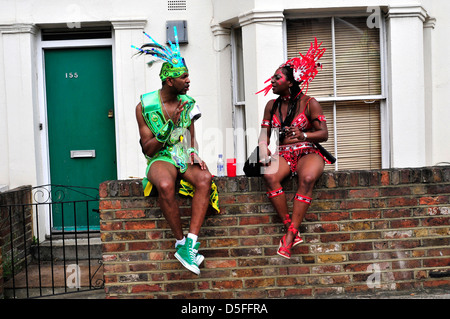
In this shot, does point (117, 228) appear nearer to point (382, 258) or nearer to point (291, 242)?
point (291, 242)

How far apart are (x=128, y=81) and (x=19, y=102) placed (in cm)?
140

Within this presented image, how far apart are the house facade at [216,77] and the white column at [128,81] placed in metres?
0.01

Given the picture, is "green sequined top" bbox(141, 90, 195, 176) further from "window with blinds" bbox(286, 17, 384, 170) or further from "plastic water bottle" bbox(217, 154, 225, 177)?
"window with blinds" bbox(286, 17, 384, 170)

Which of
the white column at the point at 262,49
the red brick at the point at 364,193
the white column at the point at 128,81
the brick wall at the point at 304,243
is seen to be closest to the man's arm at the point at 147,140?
the brick wall at the point at 304,243

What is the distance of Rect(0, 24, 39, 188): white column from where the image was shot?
7.43 m

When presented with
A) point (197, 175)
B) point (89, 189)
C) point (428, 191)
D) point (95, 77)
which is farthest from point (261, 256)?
point (95, 77)

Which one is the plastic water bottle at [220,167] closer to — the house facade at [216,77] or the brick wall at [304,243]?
the house facade at [216,77]

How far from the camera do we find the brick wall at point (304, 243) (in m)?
5.13

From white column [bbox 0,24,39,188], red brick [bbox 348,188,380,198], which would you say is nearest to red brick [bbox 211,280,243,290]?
red brick [bbox 348,188,380,198]

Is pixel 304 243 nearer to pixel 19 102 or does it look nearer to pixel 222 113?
pixel 222 113

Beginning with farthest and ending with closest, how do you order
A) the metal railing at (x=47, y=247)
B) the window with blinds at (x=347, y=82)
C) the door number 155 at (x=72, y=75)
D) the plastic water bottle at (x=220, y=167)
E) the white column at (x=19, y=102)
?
1. the door number 155 at (x=72, y=75)
2. the white column at (x=19, y=102)
3. the window with blinds at (x=347, y=82)
4. the plastic water bottle at (x=220, y=167)
5. the metal railing at (x=47, y=247)

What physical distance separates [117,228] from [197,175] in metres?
0.91

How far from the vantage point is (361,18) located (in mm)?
7129
